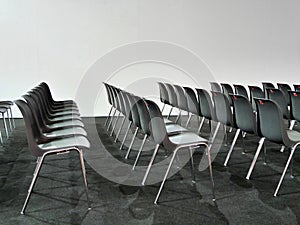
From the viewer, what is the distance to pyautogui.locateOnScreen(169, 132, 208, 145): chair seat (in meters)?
3.03

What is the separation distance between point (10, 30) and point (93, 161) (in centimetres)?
446

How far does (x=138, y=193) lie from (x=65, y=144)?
891 mm

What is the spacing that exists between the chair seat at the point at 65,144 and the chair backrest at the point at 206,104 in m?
1.95

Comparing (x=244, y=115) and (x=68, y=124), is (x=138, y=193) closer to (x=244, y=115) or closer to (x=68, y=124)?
(x=68, y=124)

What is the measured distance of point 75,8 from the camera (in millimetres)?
7215

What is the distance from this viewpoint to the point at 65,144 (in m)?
2.97

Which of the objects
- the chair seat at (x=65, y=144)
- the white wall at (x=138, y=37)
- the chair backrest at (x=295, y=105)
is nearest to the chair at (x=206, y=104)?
the chair backrest at (x=295, y=105)

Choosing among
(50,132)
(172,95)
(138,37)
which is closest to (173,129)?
(50,132)

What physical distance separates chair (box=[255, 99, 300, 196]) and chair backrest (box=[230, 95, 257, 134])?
187 millimetres

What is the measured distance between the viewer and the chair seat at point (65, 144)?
287cm

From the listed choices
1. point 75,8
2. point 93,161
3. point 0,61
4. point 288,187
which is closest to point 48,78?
point 0,61

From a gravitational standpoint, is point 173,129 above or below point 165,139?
below

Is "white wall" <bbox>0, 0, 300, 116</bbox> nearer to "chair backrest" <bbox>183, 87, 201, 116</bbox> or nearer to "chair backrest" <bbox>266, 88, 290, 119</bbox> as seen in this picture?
"chair backrest" <bbox>183, 87, 201, 116</bbox>

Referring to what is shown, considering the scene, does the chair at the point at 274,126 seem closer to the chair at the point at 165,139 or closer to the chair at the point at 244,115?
the chair at the point at 244,115
